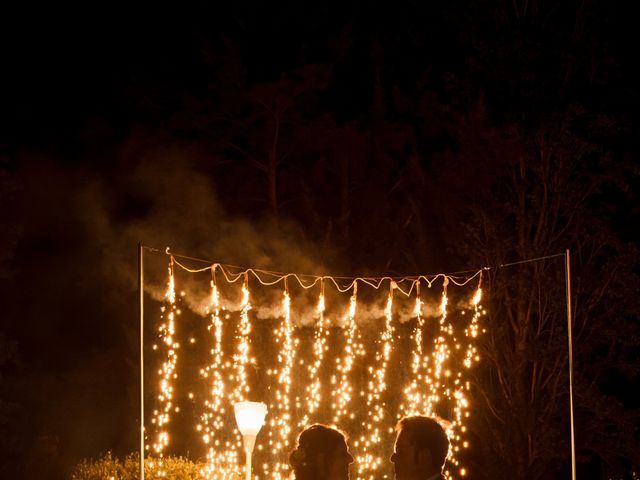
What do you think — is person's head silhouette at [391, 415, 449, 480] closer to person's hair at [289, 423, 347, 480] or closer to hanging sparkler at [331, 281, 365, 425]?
person's hair at [289, 423, 347, 480]

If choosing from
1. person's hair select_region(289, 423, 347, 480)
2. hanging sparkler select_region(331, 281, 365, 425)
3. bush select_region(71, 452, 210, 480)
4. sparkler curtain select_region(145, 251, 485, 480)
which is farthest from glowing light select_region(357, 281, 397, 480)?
person's hair select_region(289, 423, 347, 480)

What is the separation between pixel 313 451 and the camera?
2.54 meters

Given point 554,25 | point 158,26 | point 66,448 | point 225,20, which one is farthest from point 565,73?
point 66,448

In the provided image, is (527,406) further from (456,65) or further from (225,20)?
(225,20)

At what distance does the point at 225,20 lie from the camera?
43.3ft

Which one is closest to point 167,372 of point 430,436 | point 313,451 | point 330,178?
point 313,451

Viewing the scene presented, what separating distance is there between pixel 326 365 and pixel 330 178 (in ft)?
12.0

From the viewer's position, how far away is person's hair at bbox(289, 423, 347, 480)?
2.54 metres

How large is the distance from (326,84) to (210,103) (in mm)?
1745

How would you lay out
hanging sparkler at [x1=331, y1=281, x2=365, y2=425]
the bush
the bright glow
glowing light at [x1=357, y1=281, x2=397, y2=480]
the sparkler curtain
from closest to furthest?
the bright glow
the bush
glowing light at [x1=357, y1=281, x2=397, y2=480]
the sparkler curtain
hanging sparkler at [x1=331, y1=281, x2=365, y2=425]

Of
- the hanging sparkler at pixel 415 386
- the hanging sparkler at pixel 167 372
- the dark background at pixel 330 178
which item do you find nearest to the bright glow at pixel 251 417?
the hanging sparkler at pixel 167 372

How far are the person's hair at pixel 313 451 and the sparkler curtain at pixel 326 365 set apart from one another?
568cm

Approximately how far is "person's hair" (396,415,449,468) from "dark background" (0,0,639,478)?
6612 millimetres

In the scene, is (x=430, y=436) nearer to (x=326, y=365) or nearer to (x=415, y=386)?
(x=415, y=386)
